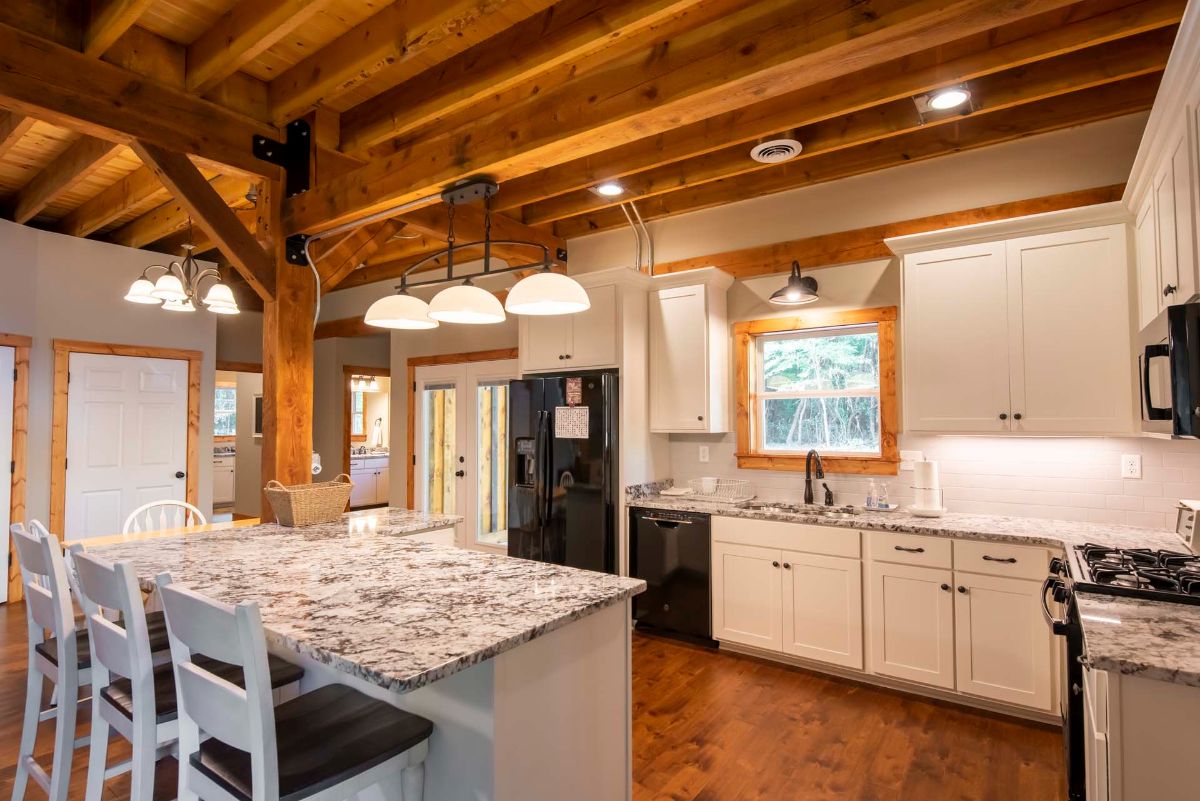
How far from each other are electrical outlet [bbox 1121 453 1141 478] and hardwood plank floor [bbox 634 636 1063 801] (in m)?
1.22

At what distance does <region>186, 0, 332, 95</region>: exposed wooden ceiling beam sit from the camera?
7.52 feet

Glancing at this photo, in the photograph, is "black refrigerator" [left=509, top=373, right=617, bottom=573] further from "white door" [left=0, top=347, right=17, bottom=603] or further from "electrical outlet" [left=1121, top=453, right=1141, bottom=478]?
"white door" [left=0, top=347, right=17, bottom=603]

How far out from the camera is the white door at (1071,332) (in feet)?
8.95

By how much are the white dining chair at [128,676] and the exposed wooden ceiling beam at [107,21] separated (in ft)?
6.31

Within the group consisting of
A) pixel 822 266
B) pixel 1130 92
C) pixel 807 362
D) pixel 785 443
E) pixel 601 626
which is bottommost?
pixel 601 626

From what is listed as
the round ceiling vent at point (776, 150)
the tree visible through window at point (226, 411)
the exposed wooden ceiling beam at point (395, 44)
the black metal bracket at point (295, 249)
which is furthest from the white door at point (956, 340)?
the tree visible through window at point (226, 411)

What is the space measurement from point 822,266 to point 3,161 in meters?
5.19

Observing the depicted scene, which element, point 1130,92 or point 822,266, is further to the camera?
point 822,266

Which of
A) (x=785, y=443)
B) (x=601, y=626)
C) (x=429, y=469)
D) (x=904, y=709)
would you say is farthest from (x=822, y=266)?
(x=429, y=469)

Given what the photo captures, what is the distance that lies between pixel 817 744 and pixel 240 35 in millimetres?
3723

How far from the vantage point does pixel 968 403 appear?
3047mm

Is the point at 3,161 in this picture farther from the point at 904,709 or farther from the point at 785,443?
the point at 904,709

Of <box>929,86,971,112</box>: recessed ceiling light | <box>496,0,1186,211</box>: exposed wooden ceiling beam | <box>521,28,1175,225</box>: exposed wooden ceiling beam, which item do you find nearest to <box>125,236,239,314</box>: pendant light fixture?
<box>496,0,1186,211</box>: exposed wooden ceiling beam

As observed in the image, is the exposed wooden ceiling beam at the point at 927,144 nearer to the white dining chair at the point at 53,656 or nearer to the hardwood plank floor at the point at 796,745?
the hardwood plank floor at the point at 796,745
